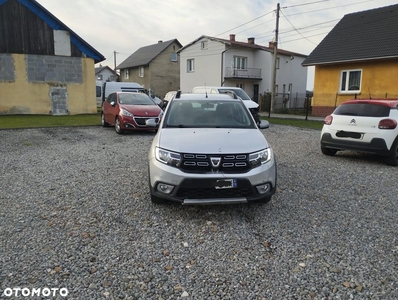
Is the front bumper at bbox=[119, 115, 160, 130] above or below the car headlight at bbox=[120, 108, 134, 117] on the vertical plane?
below

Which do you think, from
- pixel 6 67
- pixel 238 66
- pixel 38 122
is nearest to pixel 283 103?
pixel 238 66

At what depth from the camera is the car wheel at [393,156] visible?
7.16 metres

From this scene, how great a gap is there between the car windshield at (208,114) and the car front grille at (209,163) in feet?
3.51

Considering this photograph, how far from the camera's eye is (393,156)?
723 centimetres

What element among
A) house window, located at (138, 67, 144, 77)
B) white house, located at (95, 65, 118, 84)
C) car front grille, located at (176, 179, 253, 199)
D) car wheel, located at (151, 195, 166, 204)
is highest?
white house, located at (95, 65, 118, 84)

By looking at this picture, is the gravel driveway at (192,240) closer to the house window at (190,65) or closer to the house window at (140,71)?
the house window at (190,65)

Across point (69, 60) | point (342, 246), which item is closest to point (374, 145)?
point (342, 246)

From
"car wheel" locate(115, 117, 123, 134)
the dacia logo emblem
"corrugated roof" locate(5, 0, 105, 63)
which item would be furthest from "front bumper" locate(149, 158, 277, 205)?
"corrugated roof" locate(5, 0, 105, 63)

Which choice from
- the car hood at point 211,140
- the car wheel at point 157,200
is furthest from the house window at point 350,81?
the car wheel at point 157,200

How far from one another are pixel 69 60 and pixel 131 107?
10.0 meters

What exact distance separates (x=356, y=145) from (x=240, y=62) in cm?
2962

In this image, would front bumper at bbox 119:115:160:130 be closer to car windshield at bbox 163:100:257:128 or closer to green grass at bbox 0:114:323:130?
green grass at bbox 0:114:323:130

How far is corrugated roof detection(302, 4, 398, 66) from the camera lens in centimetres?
→ 1841

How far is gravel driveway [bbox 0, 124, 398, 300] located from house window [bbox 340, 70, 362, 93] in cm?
1563
